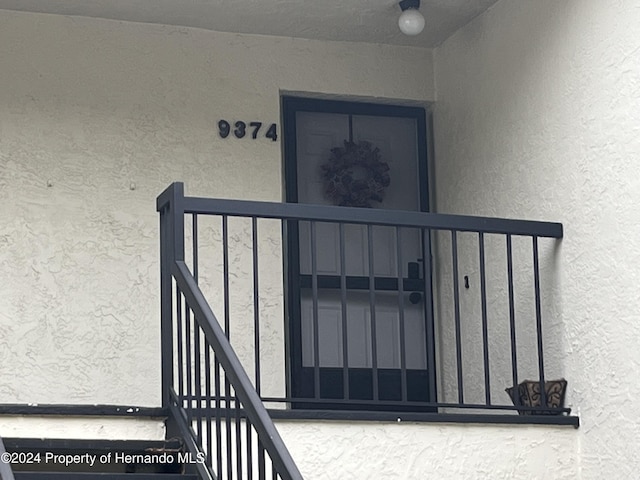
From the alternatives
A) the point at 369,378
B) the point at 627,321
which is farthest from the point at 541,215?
the point at 369,378

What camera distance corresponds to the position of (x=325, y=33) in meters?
6.38

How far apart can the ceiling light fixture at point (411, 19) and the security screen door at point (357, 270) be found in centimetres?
74

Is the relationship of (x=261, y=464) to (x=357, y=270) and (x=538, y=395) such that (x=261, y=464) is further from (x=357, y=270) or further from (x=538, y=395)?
(x=357, y=270)

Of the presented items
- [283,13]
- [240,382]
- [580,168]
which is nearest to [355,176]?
[283,13]

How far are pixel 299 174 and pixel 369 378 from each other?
107cm

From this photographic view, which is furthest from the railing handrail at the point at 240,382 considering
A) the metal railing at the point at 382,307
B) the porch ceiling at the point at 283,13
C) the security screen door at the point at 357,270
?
the porch ceiling at the point at 283,13

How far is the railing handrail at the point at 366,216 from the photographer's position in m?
4.80

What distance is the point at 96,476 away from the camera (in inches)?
162

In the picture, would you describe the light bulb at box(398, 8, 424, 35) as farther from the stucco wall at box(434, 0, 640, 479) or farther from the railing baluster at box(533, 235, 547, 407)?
the railing baluster at box(533, 235, 547, 407)

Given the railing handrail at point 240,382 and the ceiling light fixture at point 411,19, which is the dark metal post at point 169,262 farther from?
the ceiling light fixture at point 411,19

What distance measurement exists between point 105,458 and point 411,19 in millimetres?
2576

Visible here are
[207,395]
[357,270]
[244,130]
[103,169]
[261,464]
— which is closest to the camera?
[261,464]

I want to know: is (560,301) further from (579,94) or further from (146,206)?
(146,206)

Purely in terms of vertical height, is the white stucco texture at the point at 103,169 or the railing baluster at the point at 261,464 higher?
the white stucco texture at the point at 103,169
